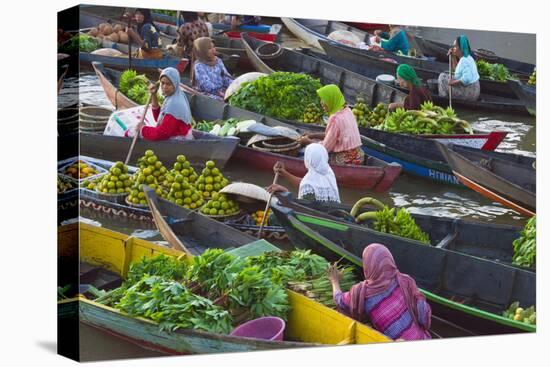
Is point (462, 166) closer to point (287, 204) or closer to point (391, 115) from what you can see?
point (391, 115)

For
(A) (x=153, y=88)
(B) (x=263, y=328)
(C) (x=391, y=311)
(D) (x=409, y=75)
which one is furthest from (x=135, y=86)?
(C) (x=391, y=311)

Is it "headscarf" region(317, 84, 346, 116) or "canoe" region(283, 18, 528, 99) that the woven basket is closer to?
"canoe" region(283, 18, 528, 99)

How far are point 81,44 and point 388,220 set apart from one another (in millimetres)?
2819

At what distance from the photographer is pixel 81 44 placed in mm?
7633

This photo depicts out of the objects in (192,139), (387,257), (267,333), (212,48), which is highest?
(212,48)

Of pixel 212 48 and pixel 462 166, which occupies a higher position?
pixel 212 48

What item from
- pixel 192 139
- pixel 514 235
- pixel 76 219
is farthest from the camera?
pixel 514 235

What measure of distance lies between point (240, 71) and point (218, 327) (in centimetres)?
221

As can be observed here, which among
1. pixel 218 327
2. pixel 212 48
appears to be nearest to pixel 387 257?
pixel 218 327

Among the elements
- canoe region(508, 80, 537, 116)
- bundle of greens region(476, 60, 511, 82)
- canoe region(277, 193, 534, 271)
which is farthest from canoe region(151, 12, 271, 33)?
canoe region(508, 80, 537, 116)

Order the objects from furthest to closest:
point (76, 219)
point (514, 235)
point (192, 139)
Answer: point (514, 235) < point (192, 139) < point (76, 219)

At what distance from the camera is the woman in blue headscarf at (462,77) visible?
9.21 metres

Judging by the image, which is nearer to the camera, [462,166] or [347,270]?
[347,270]

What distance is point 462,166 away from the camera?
909 centimetres
